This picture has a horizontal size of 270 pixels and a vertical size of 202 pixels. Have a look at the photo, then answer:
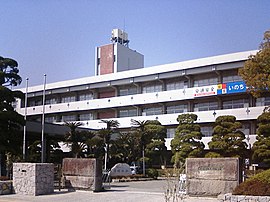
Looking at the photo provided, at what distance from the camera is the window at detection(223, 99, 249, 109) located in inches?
1703

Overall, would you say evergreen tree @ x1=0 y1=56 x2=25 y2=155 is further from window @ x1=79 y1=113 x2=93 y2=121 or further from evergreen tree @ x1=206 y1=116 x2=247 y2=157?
window @ x1=79 y1=113 x2=93 y2=121

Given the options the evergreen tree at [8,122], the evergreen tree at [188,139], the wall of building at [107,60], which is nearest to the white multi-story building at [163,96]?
the evergreen tree at [188,139]

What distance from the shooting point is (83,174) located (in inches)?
769

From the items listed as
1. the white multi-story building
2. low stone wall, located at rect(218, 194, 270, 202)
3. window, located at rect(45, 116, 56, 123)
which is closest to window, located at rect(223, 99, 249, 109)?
the white multi-story building

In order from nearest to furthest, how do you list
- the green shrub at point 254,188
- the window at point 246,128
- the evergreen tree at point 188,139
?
the green shrub at point 254,188 < the evergreen tree at point 188,139 < the window at point 246,128

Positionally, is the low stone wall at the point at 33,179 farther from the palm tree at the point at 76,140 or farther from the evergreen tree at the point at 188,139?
the evergreen tree at the point at 188,139

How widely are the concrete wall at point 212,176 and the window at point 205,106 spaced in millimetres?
29250

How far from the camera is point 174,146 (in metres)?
38.8

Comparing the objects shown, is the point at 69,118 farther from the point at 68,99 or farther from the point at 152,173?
the point at 152,173

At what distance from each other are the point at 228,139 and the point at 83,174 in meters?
19.1

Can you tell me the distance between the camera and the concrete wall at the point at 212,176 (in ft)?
52.4

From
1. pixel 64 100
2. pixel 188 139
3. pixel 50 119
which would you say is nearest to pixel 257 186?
pixel 188 139

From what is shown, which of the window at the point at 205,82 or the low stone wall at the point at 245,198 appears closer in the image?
the low stone wall at the point at 245,198

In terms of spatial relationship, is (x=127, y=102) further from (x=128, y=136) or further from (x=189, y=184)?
(x=189, y=184)
